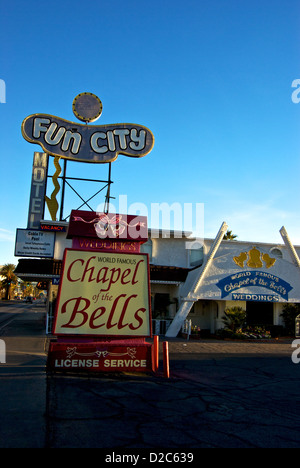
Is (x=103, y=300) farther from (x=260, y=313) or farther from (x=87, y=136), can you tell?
(x=260, y=313)

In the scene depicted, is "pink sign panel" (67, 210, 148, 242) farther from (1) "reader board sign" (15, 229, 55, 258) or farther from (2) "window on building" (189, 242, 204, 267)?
(2) "window on building" (189, 242, 204, 267)

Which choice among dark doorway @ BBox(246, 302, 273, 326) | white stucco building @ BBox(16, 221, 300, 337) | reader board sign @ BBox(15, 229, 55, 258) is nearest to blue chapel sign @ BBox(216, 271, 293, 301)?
white stucco building @ BBox(16, 221, 300, 337)

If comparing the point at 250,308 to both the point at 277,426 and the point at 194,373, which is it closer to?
the point at 194,373

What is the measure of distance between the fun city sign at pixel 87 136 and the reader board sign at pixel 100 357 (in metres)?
14.9

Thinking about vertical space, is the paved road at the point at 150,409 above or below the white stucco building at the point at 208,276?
below

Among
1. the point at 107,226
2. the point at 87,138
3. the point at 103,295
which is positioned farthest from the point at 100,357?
the point at 87,138

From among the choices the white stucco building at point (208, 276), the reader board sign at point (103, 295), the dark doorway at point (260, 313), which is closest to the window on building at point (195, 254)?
the white stucco building at point (208, 276)

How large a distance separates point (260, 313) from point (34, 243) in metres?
15.7

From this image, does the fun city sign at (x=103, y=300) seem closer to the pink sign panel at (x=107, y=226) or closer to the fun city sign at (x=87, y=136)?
the pink sign panel at (x=107, y=226)

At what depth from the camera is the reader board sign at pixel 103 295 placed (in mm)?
10828

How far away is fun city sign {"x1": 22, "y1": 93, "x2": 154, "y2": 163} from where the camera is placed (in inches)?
904

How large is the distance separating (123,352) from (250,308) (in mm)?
17981

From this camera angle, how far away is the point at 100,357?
35.0ft

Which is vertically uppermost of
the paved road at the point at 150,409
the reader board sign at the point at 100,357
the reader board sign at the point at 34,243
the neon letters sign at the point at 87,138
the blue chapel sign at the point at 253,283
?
the neon letters sign at the point at 87,138
